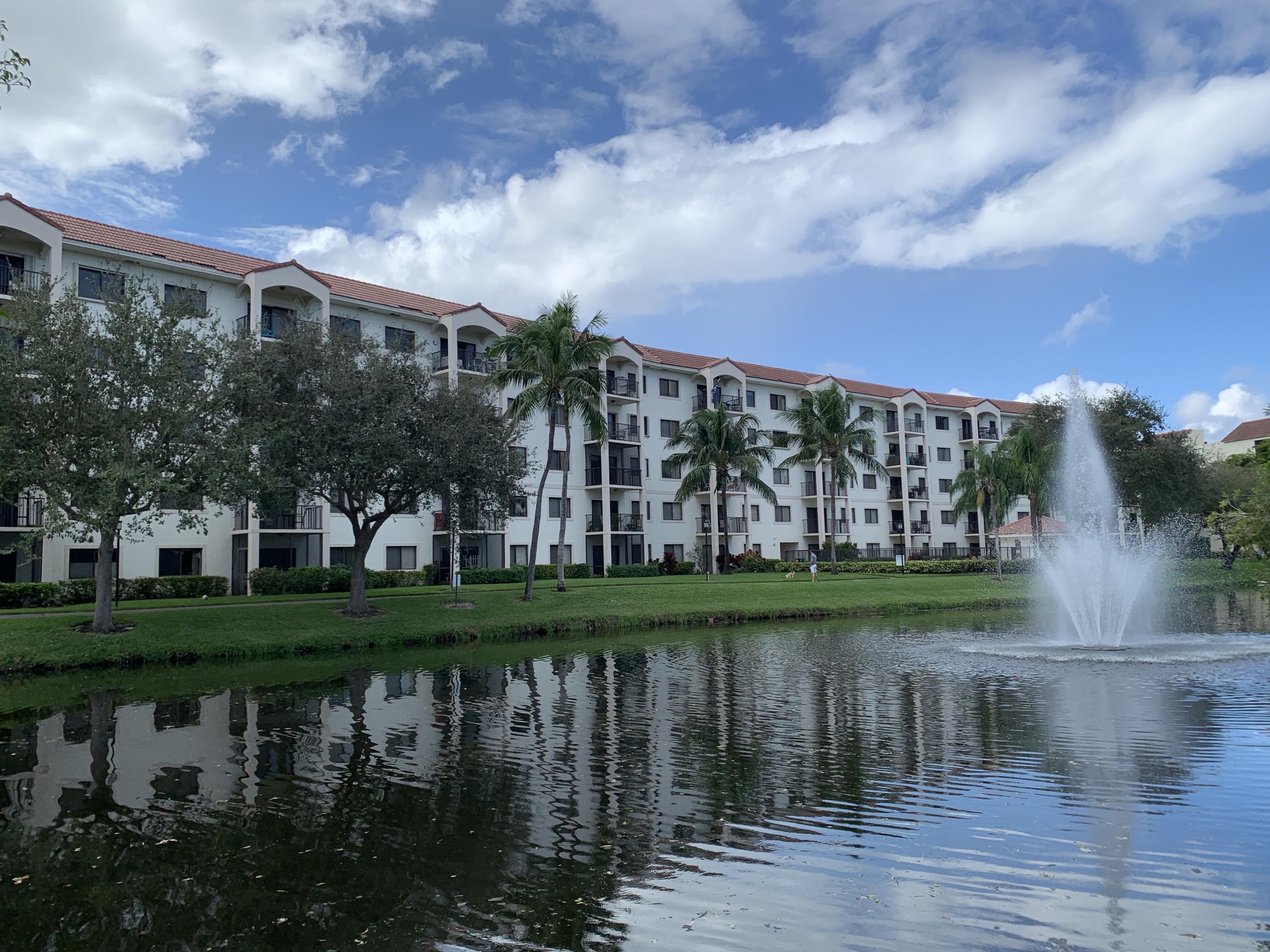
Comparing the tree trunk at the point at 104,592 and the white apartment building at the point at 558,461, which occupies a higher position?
the white apartment building at the point at 558,461

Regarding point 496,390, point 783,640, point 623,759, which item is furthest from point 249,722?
point 496,390

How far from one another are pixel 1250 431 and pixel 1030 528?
74.7 meters

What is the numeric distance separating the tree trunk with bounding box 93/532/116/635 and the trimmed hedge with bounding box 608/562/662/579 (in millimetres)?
29643

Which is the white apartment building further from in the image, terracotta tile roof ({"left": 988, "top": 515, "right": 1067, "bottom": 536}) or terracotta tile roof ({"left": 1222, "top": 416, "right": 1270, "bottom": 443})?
terracotta tile roof ({"left": 1222, "top": 416, "right": 1270, "bottom": 443})

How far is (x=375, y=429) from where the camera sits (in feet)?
98.8

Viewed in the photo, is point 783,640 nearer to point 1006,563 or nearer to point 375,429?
point 375,429

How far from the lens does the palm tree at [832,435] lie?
2291 inches

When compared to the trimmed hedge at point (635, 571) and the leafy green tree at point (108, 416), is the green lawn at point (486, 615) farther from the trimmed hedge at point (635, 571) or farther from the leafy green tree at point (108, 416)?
the trimmed hedge at point (635, 571)

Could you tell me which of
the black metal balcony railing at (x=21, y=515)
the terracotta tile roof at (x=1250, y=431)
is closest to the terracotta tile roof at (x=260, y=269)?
the black metal balcony railing at (x=21, y=515)

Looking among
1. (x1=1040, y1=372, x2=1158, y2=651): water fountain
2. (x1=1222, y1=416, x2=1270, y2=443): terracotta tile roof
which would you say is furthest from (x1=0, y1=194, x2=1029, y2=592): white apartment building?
(x1=1222, y1=416, x2=1270, y2=443): terracotta tile roof

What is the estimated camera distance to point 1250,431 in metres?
117

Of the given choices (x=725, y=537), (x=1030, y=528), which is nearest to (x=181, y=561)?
(x=725, y=537)

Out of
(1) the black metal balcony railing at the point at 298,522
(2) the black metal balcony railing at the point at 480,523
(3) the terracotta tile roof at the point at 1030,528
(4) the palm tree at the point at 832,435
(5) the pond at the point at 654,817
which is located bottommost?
(5) the pond at the point at 654,817

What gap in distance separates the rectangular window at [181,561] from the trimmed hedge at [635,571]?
72.1 feet
